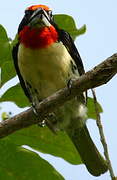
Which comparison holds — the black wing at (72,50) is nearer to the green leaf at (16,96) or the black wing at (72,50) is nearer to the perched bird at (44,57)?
the perched bird at (44,57)

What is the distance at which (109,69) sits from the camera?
185cm

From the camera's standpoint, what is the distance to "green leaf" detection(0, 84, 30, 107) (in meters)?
2.43

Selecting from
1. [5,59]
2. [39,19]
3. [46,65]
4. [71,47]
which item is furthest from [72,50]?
[5,59]

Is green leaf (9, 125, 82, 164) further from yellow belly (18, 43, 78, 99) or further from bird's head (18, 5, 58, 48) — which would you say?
bird's head (18, 5, 58, 48)

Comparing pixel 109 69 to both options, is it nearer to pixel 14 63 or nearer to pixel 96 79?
pixel 96 79

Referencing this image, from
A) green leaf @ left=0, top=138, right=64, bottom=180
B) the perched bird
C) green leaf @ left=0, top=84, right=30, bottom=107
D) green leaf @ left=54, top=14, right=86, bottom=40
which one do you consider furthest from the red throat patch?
green leaf @ left=0, top=138, right=64, bottom=180

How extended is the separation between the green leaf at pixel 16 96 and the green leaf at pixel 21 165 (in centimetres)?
25

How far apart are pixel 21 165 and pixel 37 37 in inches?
32.3

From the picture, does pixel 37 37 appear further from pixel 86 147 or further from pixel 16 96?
pixel 86 147

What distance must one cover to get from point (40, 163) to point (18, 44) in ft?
2.83

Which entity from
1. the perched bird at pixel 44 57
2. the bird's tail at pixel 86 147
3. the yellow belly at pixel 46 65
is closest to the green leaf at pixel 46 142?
the perched bird at pixel 44 57

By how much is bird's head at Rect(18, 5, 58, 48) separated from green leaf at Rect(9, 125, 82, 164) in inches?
21.0

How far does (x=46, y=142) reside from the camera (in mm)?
2430

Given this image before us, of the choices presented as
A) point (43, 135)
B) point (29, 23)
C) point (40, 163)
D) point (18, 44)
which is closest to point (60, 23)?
point (29, 23)
